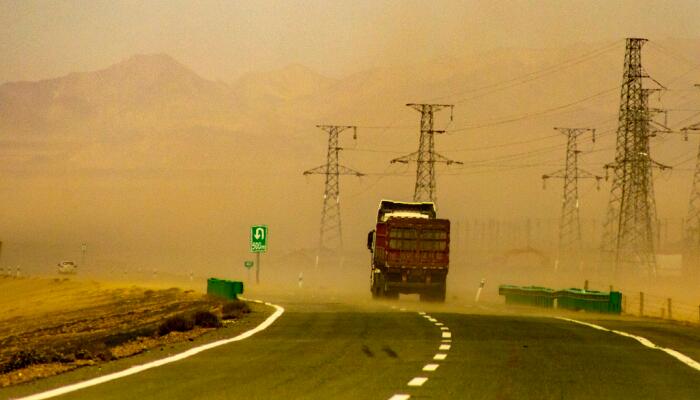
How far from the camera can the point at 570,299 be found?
51.6 meters

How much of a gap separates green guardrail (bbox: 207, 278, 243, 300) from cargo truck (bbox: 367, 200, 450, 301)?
357 inches

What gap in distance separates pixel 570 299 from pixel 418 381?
38.5 metres

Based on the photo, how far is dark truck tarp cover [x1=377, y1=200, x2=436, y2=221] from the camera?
2219 inches

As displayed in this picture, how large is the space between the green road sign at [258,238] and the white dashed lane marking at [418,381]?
49.2 metres

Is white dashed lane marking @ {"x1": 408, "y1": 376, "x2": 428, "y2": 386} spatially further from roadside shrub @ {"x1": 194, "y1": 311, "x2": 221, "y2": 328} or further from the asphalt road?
roadside shrub @ {"x1": 194, "y1": 311, "x2": 221, "y2": 328}

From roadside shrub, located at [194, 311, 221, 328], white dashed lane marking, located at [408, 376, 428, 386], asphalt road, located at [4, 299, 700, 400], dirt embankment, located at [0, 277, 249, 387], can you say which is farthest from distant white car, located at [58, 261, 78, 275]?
white dashed lane marking, located at [408, 376, 428, 386]

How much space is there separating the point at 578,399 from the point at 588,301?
3781 cm

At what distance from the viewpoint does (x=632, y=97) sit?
81562 mm

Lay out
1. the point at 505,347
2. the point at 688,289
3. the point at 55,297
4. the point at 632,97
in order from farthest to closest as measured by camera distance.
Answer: the point at 688,289 < the point at 632,97 < the point at 55,297 < the point at 505,347

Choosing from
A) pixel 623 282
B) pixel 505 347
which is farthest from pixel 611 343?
pixel 623 282

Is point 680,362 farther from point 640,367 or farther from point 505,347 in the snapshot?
point 505,347

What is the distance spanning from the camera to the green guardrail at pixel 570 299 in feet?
155

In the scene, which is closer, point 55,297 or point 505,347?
point 505,347

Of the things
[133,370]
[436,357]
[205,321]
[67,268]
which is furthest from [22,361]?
[67,268]
